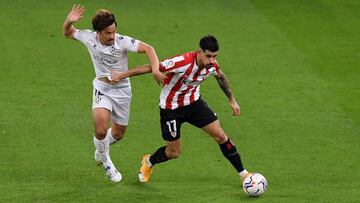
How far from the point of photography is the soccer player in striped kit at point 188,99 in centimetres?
1301

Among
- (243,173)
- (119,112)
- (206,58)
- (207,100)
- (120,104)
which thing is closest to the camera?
(206,58)

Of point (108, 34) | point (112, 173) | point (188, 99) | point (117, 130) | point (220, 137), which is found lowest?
point (112, 173)

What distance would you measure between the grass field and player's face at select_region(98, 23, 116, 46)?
2.10 metres

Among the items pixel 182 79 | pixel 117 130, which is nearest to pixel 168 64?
pixel 182 79

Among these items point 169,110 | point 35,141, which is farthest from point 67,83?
point 169,110

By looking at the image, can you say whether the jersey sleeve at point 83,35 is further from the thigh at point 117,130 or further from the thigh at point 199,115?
the thigh at point 199,115

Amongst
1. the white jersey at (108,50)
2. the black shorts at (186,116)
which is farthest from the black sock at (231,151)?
the white jersey at (108,50)

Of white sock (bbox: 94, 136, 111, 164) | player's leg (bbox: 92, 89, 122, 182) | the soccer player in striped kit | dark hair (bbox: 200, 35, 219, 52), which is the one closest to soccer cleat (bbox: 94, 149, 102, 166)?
player's leg (bbox: 92, 89, 122, 182)

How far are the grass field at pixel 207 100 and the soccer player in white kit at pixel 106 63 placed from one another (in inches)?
27.0

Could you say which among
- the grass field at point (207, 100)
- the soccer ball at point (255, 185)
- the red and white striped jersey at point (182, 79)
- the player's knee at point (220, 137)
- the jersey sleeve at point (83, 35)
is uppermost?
the jersey sleeve at point (83, 35)

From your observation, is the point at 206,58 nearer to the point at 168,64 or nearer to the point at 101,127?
the point at 168,64

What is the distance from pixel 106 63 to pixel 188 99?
1283mm

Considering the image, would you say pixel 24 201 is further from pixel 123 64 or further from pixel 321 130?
pixel 321 130

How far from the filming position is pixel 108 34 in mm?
13133
